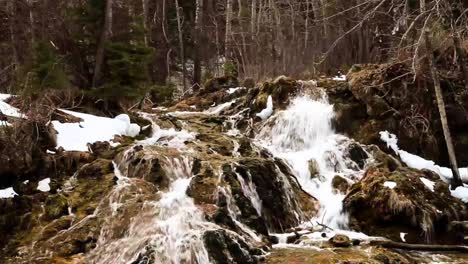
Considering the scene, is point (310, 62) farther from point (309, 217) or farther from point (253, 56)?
point (309, 217)

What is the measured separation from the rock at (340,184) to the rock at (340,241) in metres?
2.18

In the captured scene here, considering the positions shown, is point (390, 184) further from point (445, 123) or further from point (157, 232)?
point (157, 232)

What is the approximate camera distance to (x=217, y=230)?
718 cm

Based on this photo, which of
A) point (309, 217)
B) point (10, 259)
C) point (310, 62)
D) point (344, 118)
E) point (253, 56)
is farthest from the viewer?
point (253, 56)

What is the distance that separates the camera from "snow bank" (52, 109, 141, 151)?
9586 millimetres

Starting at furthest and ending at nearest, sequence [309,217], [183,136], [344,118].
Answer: [344,118] < [183,136] < [309,217]

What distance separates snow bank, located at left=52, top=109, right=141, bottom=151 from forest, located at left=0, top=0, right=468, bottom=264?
33mm

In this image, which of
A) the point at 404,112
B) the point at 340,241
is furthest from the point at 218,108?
the point at 340,241

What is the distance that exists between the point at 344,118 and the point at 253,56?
22.9 feet

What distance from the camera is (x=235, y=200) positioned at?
841 cm

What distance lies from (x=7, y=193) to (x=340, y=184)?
252 inches

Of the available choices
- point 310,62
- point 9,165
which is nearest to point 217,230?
point 9,165

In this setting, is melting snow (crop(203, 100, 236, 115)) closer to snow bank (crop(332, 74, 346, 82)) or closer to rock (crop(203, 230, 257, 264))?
snow bank (crop(332, 74, 346, 82))

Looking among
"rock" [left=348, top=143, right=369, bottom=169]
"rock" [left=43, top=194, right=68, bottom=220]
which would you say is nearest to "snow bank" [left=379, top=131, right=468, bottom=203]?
"rock" [left=348, top=143, right=369, bottom=169]
